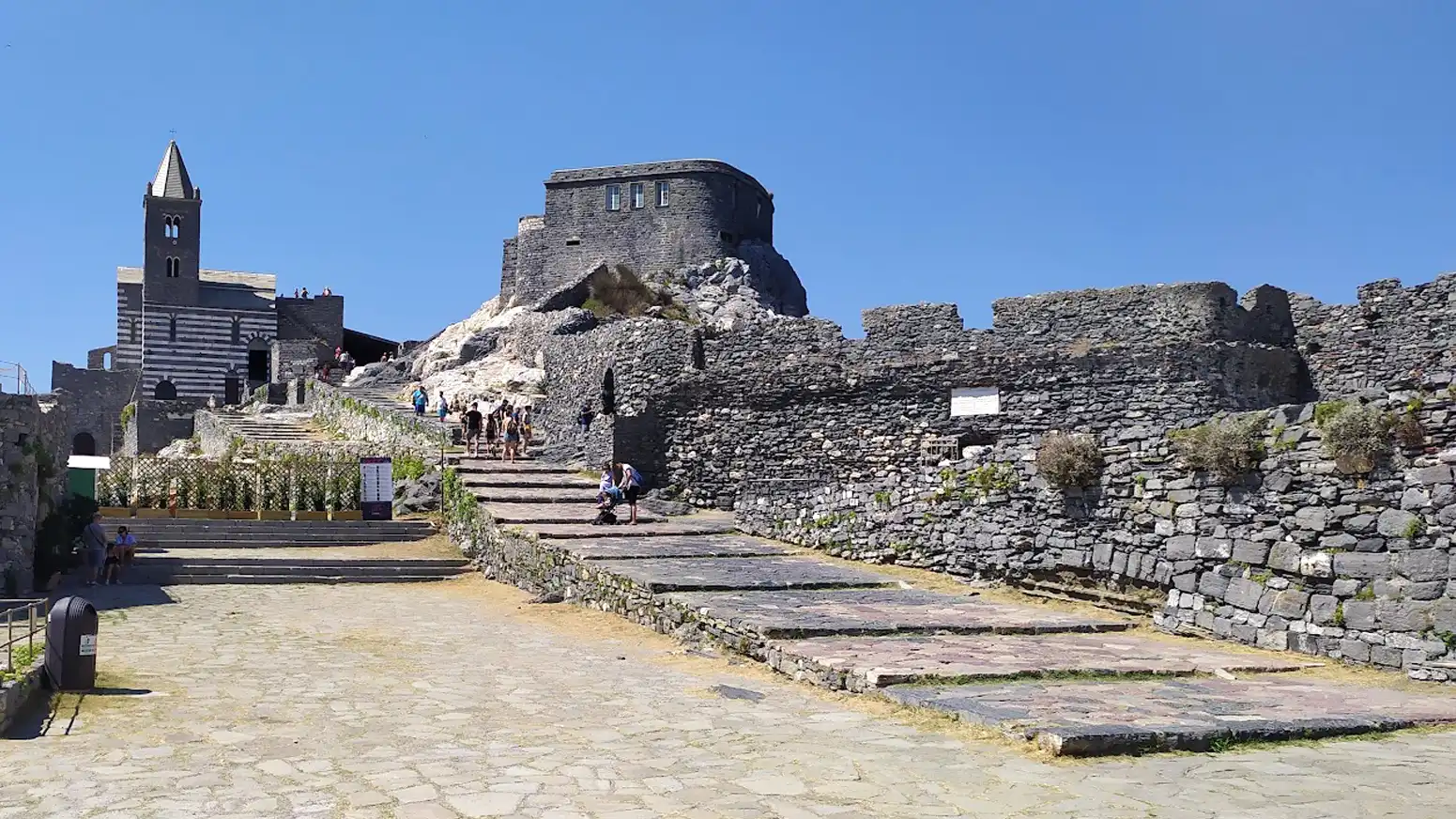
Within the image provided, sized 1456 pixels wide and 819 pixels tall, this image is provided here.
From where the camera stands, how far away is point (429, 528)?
72.7 ft

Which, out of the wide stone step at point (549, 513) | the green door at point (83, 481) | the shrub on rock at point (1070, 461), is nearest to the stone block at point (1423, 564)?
the shrub on rock at point (1070, 461)

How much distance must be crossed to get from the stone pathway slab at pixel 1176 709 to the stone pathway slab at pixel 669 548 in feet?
26.7

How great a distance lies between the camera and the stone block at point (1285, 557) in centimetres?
1021

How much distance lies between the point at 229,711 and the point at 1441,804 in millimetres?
7455

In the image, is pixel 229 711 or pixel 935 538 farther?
pixel 935 538

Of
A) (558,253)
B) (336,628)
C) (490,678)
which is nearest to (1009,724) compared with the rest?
(490,678)

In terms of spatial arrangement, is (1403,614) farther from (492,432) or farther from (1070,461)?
(492,432)

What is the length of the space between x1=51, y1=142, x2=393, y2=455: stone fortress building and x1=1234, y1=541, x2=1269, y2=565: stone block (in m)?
48.9

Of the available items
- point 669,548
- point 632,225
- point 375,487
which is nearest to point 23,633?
point 669,548

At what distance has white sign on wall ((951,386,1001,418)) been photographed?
21438 mm

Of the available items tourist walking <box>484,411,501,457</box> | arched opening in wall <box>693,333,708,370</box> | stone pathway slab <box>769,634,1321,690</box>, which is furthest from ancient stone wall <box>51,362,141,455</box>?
stone pathway slab <box>769,634,1321,690</box>

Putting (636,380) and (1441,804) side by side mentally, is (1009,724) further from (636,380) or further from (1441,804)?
(636,380)

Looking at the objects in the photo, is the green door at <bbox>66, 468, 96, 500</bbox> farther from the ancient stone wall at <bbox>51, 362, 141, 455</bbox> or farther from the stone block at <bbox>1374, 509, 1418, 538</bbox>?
the ancient stone wall at <bbox>51, 362, 141, 455</bbox>

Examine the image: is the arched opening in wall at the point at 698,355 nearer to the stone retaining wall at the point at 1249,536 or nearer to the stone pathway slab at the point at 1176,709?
the stone retaining wall at the point at 1249,536
